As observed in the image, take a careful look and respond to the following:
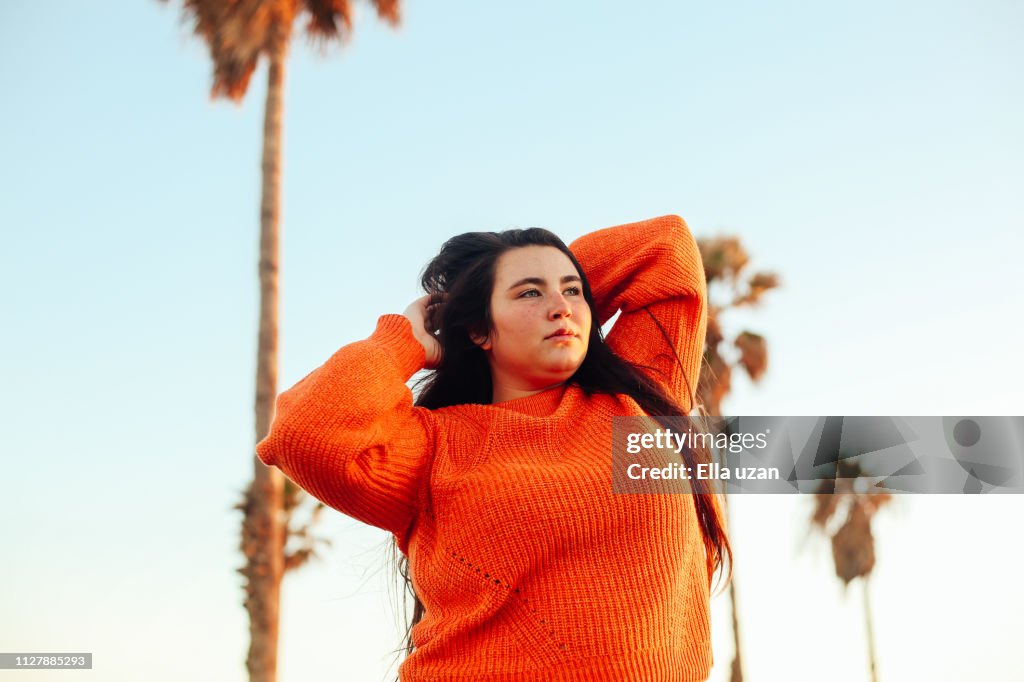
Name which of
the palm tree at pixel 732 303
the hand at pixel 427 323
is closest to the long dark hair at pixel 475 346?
the hand at pixel 427 323

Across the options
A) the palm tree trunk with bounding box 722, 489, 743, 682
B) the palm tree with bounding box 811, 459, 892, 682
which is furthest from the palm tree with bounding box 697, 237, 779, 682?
the palm tree with bounding box 811, 459, 892, 682

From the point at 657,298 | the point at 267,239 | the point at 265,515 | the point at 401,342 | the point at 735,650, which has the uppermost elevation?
the point at 267,239

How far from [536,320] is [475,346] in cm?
31

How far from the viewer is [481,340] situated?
322cm

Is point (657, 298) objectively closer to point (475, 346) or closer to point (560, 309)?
point (560, 309)

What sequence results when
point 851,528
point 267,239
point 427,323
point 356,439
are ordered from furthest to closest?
point 851,528
point 267,239
point 427,323
point 356,439

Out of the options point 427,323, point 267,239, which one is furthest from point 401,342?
point 267,239

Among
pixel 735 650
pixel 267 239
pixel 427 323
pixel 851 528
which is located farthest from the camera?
pixel 851 528

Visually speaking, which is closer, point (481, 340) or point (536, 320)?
point (536, 320)

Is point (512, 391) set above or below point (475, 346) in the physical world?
below

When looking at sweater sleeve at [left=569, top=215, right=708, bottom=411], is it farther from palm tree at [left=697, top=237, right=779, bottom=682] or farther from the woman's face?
palm tree at [left=697, top=237, right=779, bottom=682]

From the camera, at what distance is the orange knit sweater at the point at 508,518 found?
2.55 metres

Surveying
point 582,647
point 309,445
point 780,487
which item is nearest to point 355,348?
point 309,445

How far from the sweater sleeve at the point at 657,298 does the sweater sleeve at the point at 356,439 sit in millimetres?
723
